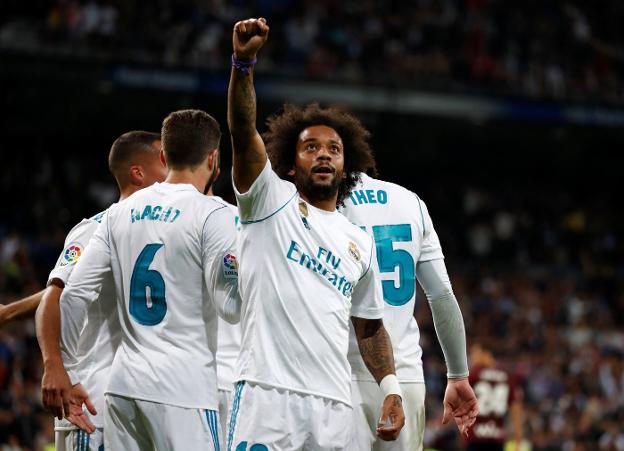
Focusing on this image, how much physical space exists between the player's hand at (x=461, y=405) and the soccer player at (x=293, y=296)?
856mm

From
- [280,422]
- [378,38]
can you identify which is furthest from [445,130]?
[280,422]

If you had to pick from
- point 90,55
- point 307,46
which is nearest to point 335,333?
point 90,55

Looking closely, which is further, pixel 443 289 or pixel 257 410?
pixel 443 289

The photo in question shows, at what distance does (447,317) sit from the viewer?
5.61m

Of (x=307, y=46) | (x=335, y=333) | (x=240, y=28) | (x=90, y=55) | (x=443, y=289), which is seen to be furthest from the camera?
(x=307, y=46)

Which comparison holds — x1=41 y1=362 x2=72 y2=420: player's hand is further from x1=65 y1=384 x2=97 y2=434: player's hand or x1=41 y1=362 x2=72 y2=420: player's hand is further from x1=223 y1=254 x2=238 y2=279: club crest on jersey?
x1=223 y1=254 x2=238 y2=279: club crest on jersey

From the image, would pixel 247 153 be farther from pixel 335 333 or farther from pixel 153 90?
pixel 153 90

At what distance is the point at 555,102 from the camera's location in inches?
913

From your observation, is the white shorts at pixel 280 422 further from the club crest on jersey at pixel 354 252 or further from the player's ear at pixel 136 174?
the player's ear at pixel 136 174

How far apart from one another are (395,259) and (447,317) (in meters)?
0.43

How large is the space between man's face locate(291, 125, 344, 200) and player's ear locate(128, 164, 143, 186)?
44.9 inches

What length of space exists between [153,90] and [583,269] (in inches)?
421

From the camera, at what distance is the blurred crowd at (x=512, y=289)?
14727 mm

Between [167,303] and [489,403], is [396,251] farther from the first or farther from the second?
[489,403]
